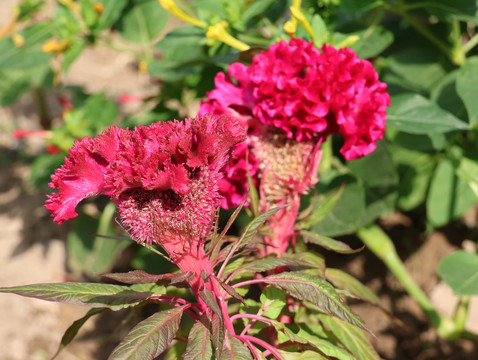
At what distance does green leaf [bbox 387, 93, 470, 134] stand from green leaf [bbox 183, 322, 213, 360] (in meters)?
0.56

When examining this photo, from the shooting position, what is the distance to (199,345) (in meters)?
0.68

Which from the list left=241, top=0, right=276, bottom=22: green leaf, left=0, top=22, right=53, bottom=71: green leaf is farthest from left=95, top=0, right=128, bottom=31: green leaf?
left=241, top=0, right=276, bottom=22: green leaf

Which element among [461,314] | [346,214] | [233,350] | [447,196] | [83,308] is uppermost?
[233,350]

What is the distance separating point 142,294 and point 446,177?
1.08 metres

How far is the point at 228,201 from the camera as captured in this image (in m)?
0.94

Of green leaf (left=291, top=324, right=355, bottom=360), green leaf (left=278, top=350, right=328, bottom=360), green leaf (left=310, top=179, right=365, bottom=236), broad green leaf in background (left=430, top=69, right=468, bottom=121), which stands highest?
green leaf (left=278, top=350, right=328, bottom=360)

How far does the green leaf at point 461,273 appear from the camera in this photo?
44.8 inches

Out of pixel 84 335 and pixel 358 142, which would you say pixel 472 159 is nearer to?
pixel 358 142

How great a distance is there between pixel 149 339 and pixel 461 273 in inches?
32.8

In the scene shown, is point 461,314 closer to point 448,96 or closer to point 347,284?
point 448,96

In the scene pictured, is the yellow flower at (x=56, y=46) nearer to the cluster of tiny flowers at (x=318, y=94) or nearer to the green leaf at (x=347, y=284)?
the cluster of tiny flowers at (x=318, y=94)

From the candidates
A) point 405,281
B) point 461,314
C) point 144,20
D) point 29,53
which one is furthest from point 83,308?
point 461,314

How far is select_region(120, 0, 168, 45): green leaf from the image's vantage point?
174cm

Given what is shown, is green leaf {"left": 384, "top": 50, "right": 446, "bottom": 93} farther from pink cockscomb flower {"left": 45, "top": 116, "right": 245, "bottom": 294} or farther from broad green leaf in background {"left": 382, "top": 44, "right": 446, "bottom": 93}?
pink cockscomb flower {"left": 45, "top": 116, "right": 245, "bottom": 294}
